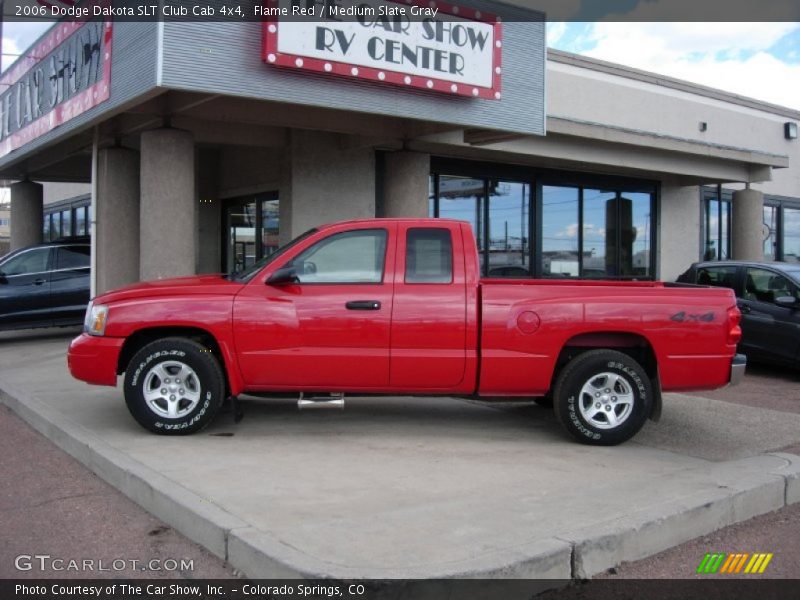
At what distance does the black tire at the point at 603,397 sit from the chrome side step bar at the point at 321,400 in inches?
71.5

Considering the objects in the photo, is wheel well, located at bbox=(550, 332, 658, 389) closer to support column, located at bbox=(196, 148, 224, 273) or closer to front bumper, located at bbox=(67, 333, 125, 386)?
front bumper, located at bbox=(67, 333, 125, 386)

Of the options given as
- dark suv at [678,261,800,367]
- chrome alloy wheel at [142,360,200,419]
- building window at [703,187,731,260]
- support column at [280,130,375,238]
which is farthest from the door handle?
building window at [703,187,731,260]

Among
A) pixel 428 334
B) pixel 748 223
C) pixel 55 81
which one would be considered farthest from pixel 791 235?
pixel 428 334

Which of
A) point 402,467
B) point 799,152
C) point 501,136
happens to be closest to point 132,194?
point 501,136

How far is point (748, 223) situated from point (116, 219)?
47.9ft

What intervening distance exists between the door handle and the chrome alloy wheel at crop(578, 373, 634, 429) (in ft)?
6.10

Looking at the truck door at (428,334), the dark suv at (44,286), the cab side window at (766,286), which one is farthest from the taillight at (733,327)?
the dark suv at (44,286)

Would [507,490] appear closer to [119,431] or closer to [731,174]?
[119,431]

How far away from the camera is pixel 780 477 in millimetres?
5480

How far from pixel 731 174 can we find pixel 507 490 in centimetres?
1542

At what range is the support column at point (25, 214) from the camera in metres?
18.6

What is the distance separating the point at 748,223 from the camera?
18.9 m

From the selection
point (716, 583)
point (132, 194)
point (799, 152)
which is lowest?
point (716, 583)

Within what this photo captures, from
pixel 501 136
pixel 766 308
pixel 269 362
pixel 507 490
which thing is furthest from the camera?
pixel 501 136
